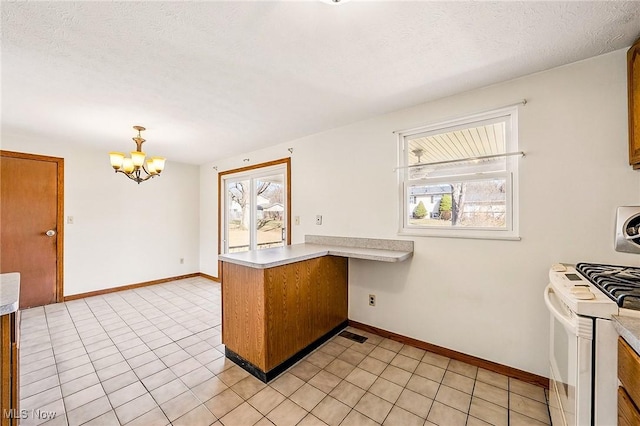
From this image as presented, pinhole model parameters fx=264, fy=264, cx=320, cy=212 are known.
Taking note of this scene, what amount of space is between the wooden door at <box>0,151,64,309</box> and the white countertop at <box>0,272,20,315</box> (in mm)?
2772

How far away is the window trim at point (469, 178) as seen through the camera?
2.02 meters

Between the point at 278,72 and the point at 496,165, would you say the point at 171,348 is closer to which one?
the point at 278,72

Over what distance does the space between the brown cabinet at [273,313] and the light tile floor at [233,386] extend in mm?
123

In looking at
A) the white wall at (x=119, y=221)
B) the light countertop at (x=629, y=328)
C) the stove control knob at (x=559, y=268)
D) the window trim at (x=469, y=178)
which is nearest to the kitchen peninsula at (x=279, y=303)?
the window trim at (x=469, y=178)

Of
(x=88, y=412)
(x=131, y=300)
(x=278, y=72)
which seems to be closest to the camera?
(x=88, y=412)

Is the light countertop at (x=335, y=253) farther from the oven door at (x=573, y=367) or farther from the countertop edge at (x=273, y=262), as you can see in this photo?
the oven door at (x=573, y=367)

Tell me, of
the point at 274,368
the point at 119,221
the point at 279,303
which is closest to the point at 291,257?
the point at 279,303

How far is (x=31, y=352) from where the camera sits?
237cm

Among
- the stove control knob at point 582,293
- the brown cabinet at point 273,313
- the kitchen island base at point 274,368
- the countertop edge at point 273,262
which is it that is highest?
the stove control knob at point 582,293

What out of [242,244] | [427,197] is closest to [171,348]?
[242,244]

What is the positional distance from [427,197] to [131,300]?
4.25 m

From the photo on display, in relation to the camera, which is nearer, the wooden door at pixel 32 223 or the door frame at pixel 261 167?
the wooden door at pixel 32 223

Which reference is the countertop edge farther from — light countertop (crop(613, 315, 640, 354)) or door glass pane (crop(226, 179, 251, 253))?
door glass pane (crop(226, 179, 251, 253))

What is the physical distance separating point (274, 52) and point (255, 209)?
293 cm
